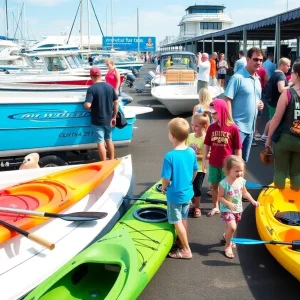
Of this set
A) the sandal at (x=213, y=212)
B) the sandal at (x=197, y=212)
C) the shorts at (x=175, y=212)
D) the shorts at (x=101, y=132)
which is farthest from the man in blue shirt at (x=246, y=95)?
the shorts at (x=101, y=132)

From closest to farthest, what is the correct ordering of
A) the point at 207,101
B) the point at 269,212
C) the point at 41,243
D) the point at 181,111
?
1. the point at 41,243
2. the point at 269,212
3. the point at 207,101
4. the point at 181,111

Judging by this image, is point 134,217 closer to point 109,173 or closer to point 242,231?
point 109,173

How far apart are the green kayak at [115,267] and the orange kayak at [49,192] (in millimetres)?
557

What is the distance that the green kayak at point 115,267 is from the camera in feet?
9.80

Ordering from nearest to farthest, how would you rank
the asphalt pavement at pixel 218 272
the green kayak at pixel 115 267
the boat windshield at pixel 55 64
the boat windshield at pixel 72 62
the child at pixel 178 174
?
the green kayak at pixel 115 267, the asphalt pavement at pixel 218 272, the child at pixel 178 174, the boat windshield at pixel 55 64, the boat windshield at pixel 72 62

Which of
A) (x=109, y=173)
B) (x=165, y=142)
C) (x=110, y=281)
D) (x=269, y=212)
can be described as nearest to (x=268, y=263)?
(x=269, y=212)

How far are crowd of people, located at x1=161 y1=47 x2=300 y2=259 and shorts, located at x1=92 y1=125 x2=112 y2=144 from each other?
1791mm

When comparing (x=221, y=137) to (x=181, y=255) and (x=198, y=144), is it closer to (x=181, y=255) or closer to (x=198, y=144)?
(x=198, y=144)

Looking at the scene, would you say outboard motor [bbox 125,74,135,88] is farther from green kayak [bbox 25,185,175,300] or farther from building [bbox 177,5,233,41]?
building [bbox 177,5,233,41]

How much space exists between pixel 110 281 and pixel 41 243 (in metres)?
0.68

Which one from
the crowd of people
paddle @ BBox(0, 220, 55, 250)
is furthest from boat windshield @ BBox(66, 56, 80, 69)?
paddle @ BBox(0, 220, 55, 250)

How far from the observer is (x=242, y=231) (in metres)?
4.68

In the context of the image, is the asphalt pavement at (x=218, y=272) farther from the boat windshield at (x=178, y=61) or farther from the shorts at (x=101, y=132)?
the boat windshield at (x=178, y=61)

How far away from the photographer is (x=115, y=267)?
3584 millimetres
